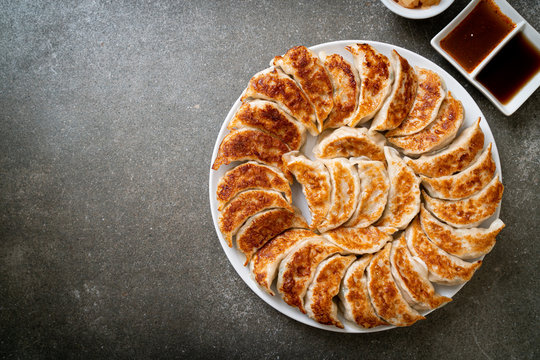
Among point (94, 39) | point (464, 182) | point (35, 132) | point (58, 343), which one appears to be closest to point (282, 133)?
point (464, 182)

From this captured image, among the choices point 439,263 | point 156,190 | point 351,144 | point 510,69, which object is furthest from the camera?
point 156,190

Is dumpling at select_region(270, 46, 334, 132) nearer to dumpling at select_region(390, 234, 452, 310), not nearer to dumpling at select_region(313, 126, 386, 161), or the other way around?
dumpling at select_region(313, 126, 386, 161)

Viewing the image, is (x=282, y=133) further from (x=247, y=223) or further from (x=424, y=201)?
(x=424, y=201)

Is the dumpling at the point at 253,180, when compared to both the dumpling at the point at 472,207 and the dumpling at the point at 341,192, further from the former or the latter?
the dumpling at the point at 472,207

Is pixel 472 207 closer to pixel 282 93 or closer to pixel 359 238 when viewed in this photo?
pixel 359 238

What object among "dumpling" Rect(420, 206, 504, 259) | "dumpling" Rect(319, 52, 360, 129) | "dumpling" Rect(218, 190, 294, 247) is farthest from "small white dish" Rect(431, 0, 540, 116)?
"dumpling" Rect(218, 190, 294, 247)

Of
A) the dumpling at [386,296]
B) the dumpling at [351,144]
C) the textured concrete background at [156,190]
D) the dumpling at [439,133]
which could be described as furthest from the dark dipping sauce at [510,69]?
the dumpling at [386,296]

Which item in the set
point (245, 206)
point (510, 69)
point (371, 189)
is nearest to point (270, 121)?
point (245, 206)
